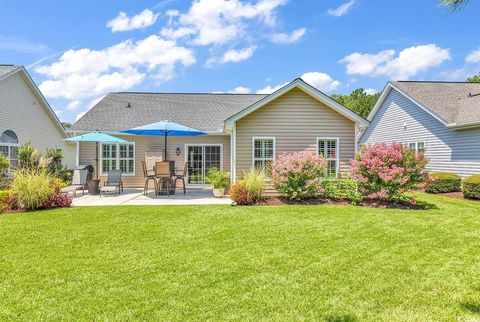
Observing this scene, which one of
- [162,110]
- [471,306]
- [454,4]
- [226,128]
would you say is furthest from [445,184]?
[162,110]

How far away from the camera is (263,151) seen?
11.8 meters

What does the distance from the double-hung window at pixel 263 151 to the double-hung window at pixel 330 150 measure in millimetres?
1815

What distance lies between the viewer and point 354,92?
38.4 meters

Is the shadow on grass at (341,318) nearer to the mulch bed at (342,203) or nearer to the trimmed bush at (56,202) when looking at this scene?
the mulch bed at (342,203)

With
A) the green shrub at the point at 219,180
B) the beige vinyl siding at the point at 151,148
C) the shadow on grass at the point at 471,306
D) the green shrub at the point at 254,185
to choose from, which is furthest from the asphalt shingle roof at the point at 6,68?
the shadow on grass at the point at 471,306

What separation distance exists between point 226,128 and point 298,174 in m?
3.88

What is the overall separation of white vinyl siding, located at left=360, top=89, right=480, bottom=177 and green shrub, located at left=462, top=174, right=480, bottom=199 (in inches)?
79.3

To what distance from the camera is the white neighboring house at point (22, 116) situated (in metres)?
15.0

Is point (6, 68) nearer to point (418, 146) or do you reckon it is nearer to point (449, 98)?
point (418, 146)

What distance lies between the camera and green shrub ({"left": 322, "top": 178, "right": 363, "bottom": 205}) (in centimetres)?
1056

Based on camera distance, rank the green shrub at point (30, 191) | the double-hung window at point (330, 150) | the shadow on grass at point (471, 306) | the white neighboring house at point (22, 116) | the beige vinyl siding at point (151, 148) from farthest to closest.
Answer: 1. the beige vinyl siding at point (151, 148)
2. the white neighboring house at point (22, 116)
3. the double-hung window at point (330, 150)
4. the green shrub at point (30, 191)
5. the shadow on grass at point (471, 306)

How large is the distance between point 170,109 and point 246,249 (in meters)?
14.3

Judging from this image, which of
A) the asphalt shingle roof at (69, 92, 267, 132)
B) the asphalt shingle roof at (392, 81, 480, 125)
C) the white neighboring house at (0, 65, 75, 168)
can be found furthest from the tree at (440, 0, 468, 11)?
the white neighboring house at (0, 65, 75, 168)

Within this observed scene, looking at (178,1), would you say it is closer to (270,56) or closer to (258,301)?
(270,56)
